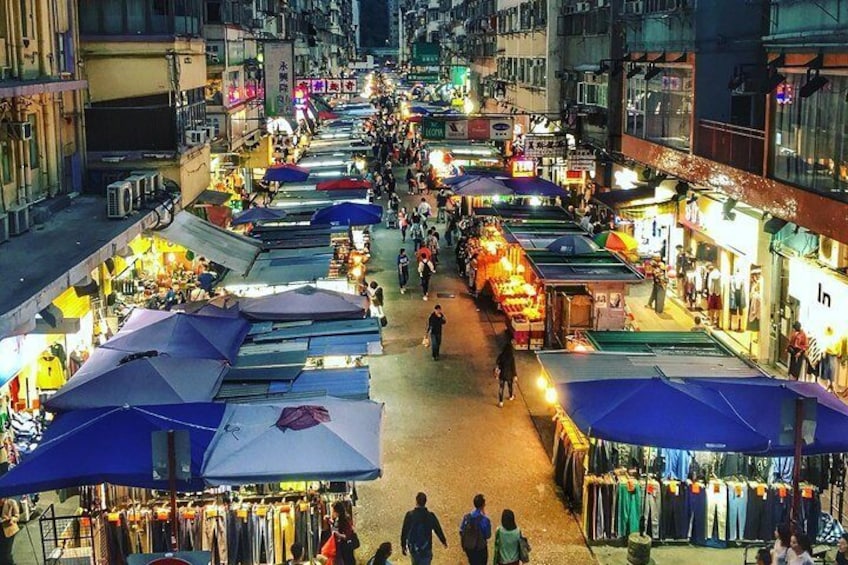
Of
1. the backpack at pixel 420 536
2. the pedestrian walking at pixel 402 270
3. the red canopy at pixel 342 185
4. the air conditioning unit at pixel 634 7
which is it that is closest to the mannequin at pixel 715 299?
the pedestrian walking at pixel 402 270

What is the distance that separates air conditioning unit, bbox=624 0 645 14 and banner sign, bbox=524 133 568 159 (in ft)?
17.5

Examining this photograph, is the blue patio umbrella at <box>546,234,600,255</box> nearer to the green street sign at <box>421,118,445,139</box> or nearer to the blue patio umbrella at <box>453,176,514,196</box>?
the blue patio umbrella at <box>453,176,514,196</box>

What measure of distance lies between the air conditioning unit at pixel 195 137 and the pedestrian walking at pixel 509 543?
694 inches

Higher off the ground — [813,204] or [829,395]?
[813,204]

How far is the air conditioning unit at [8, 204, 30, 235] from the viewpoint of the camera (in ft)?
60.3

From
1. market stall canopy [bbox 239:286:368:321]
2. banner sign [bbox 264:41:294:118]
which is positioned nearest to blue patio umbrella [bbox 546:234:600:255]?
market stall canopy [bbox 239:286:368:321]

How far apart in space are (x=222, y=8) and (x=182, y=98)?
12.1 m

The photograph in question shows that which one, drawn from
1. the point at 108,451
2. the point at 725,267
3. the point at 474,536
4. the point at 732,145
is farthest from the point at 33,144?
the point at 725,267

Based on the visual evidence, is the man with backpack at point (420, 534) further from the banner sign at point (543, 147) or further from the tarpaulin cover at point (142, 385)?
the banner sign at point (543, 147)

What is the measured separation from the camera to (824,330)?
20.0 metres

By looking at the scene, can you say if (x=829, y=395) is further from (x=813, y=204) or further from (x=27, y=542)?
(x=27, y=542)

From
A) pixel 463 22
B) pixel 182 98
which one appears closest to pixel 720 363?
pixel 182 98

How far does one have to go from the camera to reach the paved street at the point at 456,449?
1430 cm

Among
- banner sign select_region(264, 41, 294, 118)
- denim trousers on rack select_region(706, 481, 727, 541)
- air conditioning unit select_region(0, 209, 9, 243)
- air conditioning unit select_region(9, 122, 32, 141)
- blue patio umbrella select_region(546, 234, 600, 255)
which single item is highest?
banner sign select_region(264, 41, 294, 118)
